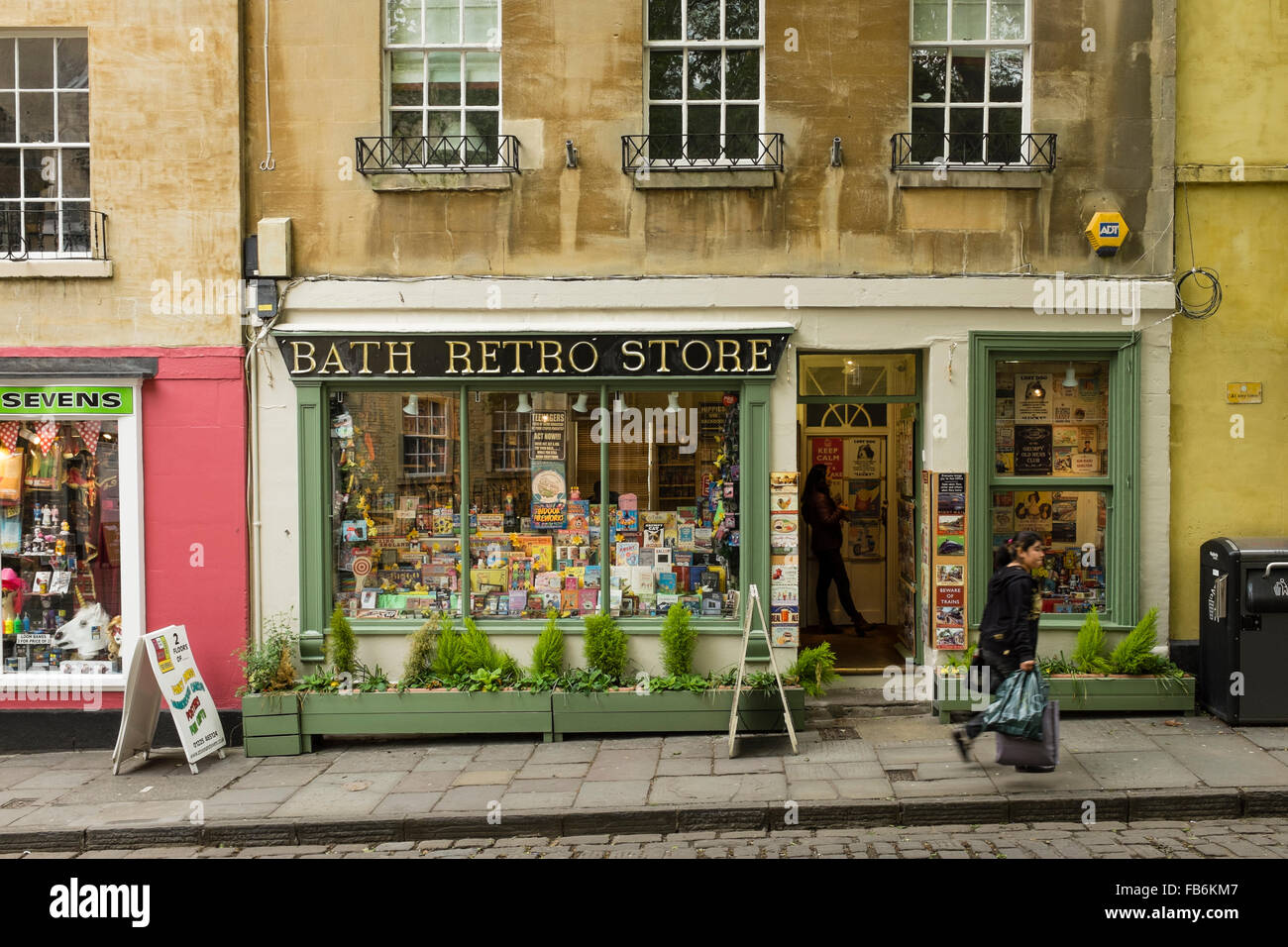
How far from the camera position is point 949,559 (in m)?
8.87

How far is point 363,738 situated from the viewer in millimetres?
8656

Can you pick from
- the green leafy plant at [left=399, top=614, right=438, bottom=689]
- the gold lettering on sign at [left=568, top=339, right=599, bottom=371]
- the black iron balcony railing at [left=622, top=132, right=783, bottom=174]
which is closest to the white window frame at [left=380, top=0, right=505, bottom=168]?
the black iron balcony railing at [left=622, top=132, right=783, bottom=174]

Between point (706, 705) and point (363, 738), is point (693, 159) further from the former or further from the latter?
point (363, 738)

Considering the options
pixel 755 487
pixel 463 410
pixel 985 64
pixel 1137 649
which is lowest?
pixel 1137 649

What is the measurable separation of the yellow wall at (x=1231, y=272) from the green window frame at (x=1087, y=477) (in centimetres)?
44

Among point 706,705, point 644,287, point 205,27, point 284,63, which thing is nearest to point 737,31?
point 644,287

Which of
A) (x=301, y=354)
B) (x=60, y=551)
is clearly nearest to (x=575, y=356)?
(x=301, y=354)

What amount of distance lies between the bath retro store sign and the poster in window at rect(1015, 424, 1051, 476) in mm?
2386

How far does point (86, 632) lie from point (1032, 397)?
8.96 metres

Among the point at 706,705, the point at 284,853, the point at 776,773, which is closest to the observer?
the point at 284,853

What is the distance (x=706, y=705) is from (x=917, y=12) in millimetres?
6463

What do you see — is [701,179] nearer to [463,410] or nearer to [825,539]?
[463,410]

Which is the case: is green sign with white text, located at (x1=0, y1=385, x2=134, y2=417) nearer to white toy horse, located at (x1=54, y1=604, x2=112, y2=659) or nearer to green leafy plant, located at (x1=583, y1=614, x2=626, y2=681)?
white toy horse, located at (x1=54, y1=604, x2=112, y2=659)

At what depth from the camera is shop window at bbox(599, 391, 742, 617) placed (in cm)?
900
